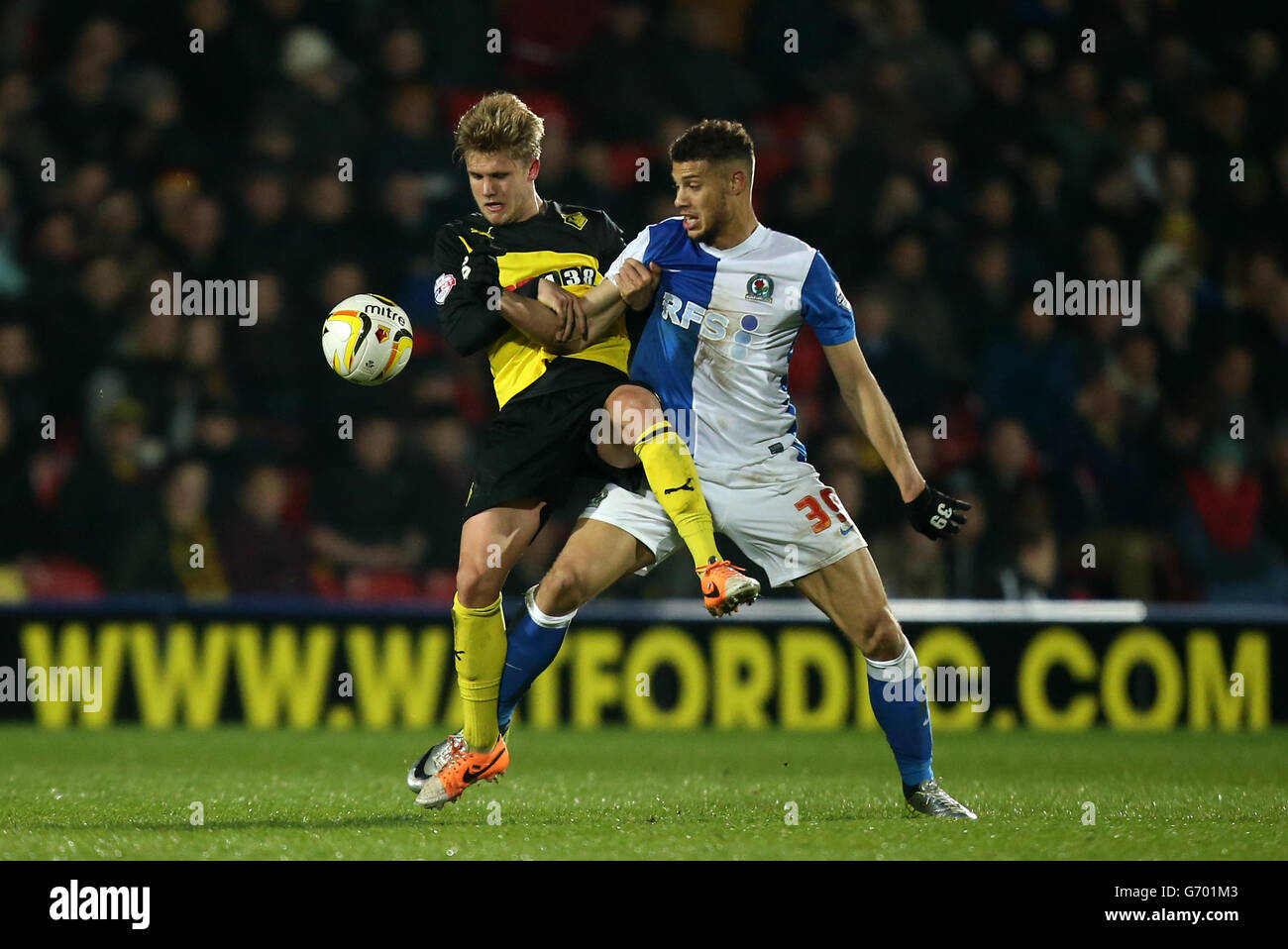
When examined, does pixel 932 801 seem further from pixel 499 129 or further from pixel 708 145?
pixel 499 129

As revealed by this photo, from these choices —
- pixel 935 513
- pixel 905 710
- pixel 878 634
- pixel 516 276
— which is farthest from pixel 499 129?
pixel 905 710

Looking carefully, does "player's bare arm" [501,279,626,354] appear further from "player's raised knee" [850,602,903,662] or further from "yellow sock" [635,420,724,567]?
"player's raised knee" [850,602,903,662]

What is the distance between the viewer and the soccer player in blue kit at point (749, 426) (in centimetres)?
540

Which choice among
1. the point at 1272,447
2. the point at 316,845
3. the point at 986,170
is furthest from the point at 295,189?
the point at 316,845

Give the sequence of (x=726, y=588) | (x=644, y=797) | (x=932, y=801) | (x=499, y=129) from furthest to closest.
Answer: (x=644, y=797) → (x=932, y=801) → (x=499, y=129) → (x=726, y=588)

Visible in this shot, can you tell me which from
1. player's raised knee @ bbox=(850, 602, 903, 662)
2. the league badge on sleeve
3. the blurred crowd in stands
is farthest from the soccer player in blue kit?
the blurred crowd in stands

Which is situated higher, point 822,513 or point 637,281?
point 637,281

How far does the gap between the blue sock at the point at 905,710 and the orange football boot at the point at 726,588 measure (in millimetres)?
689

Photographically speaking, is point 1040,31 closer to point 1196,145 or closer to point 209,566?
point 1196,145

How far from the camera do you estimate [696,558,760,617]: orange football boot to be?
4.94 m

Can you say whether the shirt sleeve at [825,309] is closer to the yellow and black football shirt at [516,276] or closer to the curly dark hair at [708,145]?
the curly dark hair at [708,145]

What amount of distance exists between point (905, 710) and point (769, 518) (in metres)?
0.74

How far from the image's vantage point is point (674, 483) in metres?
5.34

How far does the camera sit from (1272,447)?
1083cm
